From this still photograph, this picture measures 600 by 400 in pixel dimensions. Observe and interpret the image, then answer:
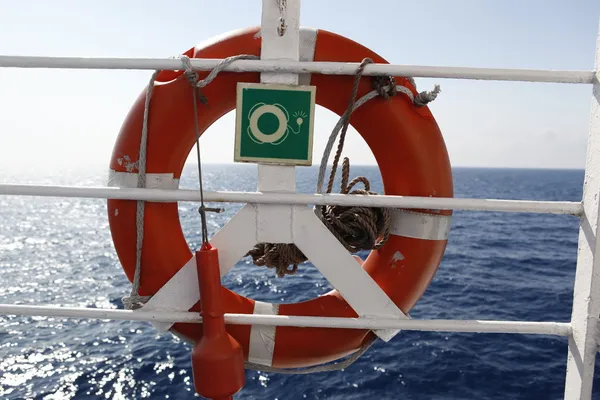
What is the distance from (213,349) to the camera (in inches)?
46.5

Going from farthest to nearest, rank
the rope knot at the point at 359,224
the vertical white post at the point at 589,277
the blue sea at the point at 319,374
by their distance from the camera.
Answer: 1. the blue sea at the point at 319,374
2. the rope knot at the point at 359,224
3. the vertical white post at the point at 589,277

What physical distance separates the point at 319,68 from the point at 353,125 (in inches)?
14.7

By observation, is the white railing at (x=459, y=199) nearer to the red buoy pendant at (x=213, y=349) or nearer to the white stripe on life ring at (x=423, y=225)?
the red buoy pendant at (x=213, y=349)

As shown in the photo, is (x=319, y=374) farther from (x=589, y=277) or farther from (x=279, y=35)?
(x=279, y=35)

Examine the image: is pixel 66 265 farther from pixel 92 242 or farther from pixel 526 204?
pixel 526 204

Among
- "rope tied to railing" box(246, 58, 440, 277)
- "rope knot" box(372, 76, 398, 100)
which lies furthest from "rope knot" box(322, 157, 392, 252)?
"rope knot" box(372, 76, 398, 100)

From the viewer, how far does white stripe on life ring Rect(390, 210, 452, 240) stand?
4.77 ft

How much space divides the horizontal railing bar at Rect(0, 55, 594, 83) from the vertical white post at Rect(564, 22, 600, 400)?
0.14 metres

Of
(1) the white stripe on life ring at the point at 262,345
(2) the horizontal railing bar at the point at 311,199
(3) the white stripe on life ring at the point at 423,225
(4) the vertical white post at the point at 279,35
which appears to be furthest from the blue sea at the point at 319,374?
(4) the vertical white post at the point at 279,35

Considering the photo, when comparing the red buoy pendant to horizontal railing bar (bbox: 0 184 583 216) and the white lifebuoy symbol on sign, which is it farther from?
the white lifebuoy symbol on sign

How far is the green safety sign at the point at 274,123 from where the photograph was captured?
3.89ft

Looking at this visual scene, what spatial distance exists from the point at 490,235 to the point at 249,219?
1640 cm

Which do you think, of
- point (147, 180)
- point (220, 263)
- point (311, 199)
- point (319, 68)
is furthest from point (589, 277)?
point (147, 180)

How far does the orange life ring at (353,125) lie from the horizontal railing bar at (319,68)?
16 cm
